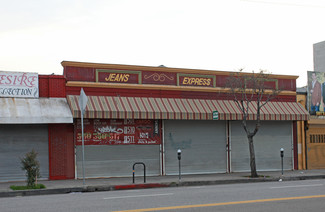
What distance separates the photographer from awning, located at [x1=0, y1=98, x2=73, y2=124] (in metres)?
18.2

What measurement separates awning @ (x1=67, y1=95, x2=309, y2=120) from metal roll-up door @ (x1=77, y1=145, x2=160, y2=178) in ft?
5.43

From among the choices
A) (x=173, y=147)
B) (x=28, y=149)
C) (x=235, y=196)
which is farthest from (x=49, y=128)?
(x=235, y=196)

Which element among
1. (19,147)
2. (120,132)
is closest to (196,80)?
(120,132)

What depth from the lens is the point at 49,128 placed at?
19.8 meters

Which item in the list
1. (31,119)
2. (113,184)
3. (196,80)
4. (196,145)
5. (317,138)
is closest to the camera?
(113,184)

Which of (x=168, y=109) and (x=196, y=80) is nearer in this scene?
(x=168, y=109)

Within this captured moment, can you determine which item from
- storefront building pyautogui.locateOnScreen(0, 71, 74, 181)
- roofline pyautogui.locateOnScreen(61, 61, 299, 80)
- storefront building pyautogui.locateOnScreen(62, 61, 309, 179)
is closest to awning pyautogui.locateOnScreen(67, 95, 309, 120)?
storefront building pyautogui.locateOnScreen(62, 61, 309, 179)

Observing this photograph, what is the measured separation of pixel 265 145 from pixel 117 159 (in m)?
8.26

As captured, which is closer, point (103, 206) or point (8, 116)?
point (103, 206)

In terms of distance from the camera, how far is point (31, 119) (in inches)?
727

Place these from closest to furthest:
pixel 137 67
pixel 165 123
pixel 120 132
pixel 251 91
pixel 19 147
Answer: pixel 19 147 → pixel 120 132 → pixel 137 67 → pixel 165 123 → pixel 251 91

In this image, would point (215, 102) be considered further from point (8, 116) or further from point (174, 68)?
point (8, 116)

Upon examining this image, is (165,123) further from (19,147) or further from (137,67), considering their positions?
(19,147)

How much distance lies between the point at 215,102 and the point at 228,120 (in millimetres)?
1208
